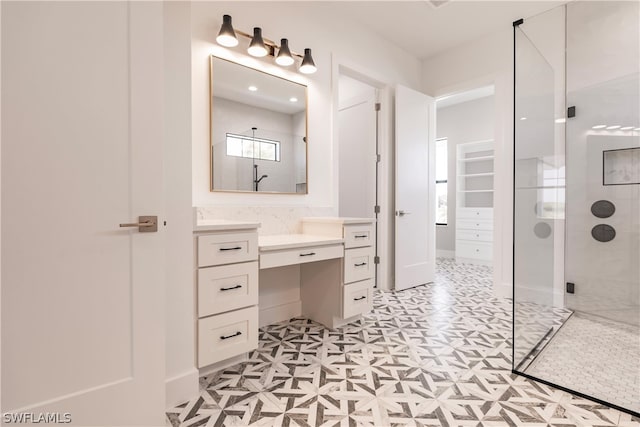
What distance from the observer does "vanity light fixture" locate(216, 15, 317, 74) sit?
2.17 meters

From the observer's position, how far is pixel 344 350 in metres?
2.09

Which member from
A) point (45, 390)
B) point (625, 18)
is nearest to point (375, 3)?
point (625, 18)

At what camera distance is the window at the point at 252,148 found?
2369 mm

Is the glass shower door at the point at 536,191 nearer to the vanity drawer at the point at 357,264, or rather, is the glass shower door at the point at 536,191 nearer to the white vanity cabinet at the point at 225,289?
the vanity drawer at the point at 357,264

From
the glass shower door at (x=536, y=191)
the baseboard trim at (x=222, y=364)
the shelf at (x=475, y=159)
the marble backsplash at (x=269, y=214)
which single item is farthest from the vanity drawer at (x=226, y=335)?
the shelf at (x=475, y=159)

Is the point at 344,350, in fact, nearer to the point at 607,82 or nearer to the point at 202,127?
the point at 202,127

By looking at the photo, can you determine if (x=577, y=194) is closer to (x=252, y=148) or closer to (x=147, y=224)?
(x=252, y=148)

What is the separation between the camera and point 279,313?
2.64 meters

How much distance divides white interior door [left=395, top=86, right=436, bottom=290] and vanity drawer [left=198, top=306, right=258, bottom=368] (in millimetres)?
2109

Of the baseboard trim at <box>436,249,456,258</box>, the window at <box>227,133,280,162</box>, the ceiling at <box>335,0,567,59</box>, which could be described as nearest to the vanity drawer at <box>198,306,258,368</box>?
the window at <box>227,133,280,162</box>

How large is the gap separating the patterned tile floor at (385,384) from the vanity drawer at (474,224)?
2.91 meters

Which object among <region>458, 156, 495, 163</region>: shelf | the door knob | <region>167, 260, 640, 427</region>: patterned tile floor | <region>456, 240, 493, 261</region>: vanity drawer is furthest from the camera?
<region>458, 156, 495, 163</region>: shelf

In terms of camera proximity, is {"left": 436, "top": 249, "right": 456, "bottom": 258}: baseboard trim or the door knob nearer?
the door knob

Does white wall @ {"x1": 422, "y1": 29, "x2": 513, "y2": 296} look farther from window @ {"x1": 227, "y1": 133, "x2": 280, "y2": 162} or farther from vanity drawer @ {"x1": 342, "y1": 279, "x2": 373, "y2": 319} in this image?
window @ {"x1": 227, "y1": 133, "x2": 280, "y2": 162}
